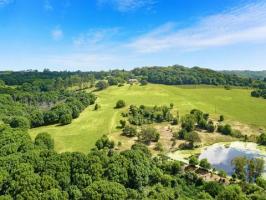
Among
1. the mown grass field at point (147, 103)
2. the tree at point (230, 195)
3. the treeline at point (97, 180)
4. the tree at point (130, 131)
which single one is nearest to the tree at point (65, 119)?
the mown grass field at point (147, 103)

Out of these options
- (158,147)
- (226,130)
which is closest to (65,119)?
(158,147)

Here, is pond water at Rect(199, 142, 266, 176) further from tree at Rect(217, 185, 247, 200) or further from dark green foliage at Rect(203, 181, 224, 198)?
tree at Rect(217, 185, 247, 200)

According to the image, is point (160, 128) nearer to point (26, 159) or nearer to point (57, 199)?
point (26, 159)

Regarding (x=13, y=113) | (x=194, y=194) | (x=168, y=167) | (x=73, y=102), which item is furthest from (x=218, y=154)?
(x=13, y=113)

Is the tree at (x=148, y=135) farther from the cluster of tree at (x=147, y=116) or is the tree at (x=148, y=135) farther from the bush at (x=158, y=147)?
the cluster of tree at (x=147, y=116)

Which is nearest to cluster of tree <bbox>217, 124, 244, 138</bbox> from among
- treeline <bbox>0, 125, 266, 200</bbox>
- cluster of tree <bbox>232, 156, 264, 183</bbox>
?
cluster of tree <bbox>232, 156, 264, 183</bbox>

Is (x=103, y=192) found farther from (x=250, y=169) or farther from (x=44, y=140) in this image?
(x=44, y=140)
